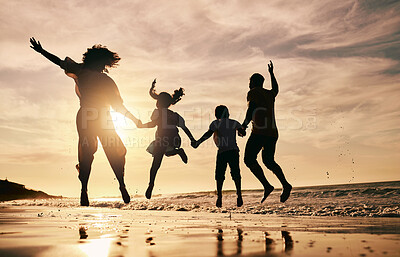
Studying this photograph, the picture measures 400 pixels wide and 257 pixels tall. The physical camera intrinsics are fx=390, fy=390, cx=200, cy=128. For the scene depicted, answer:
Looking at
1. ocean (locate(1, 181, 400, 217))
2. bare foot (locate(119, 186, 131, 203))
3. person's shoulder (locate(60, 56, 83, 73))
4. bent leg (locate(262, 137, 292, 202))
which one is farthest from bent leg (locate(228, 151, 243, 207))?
ocean (locate(1, 181, 400, 217))

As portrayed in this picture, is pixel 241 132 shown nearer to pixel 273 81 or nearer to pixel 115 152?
pixel 273 81

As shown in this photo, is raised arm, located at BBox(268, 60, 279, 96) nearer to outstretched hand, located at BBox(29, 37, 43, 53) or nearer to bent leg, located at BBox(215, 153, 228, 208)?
bent leg, located at BBox(215, 153, 228, 208)

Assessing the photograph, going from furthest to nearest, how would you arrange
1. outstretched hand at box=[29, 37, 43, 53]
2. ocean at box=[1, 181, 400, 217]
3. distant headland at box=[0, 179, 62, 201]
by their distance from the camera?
1. distant headland at box=[0, 179, 62, 201]
2. ocean at box=[1, 181, 400, 217]
3. outstretched hand at box=[29, 37, 43, 53]

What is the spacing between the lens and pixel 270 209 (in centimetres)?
2102

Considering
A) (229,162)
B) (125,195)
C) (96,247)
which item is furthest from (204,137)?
(96,247)

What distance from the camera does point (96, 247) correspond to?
5953 mm

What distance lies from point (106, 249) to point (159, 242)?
46.8 inches

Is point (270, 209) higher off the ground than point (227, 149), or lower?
lower

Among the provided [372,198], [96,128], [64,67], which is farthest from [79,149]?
[372,198]

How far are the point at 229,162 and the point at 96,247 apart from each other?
463 cm

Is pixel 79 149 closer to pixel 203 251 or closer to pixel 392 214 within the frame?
pixel 203 251

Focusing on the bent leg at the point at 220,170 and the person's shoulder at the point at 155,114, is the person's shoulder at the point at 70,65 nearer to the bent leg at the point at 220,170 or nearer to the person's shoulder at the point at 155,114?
the person's shoulder at the point at 155,114

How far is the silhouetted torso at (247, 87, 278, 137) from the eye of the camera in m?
8.92

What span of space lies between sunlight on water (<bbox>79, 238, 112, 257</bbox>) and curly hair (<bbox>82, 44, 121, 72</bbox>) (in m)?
3.82
